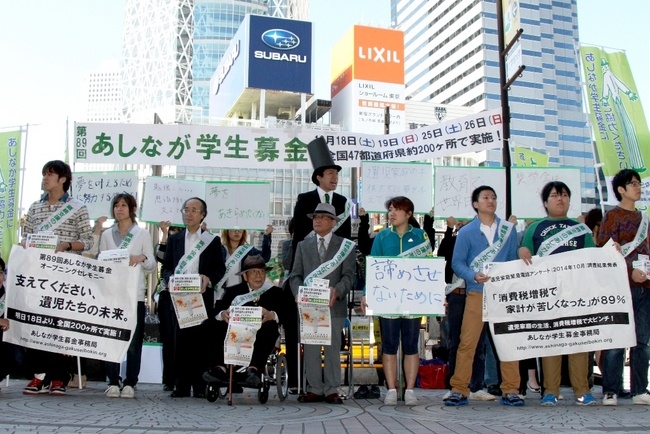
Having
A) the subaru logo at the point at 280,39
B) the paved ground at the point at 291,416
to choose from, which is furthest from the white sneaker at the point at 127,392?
the subaru logo at the point at 280,39

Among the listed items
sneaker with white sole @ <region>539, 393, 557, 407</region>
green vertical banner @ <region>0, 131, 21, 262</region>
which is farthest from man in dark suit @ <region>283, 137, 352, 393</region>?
green vertical banner @ <region>0, 131, 21, 262</region>

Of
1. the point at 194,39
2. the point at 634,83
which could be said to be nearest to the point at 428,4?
the point at 194,39

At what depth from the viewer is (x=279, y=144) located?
10906 millimetres

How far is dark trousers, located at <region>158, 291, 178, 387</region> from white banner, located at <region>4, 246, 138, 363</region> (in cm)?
52

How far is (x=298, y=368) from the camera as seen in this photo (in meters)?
7.93

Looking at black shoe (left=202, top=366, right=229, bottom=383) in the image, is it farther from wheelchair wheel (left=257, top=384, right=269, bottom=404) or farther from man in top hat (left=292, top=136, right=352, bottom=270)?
man in top hat (left=292, top=136, right=352, bottom=270)

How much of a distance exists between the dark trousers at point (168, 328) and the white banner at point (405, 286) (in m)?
2.16

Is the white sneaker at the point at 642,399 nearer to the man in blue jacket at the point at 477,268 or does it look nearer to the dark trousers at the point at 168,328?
the man in blue jacket at the point at 477,268

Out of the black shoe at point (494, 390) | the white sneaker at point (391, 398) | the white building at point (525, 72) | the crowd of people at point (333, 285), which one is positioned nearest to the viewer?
the crowd of people at point (333, 285)

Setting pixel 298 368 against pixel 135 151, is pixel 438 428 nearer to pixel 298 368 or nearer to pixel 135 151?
pixel 298 368

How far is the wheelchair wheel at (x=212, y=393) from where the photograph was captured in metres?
7.23

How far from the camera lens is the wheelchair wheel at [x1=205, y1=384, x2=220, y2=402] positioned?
23.7ft

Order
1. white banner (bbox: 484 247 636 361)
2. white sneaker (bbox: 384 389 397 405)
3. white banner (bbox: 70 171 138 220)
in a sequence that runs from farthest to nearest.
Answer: white banner (bbox: 70 171 138 220) → white sneaker (bbox: 384 389 397 405) → white banner (bbox: 484 247 636 361)

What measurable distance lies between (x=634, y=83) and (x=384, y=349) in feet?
20.1
